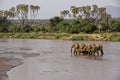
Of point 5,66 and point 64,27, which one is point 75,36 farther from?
point 5,66

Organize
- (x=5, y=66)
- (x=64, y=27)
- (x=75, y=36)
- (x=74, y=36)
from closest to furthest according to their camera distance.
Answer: (x=5, y=66), (x=75, y=36), (x=74, y=36), (x=64, y=27)

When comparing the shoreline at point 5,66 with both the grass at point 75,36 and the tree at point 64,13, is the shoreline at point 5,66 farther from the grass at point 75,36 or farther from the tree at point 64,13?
the tree at point 64,13

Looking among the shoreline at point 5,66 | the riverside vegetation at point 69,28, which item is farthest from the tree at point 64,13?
the shoreline at point 5,66

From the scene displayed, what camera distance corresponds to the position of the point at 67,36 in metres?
44.1

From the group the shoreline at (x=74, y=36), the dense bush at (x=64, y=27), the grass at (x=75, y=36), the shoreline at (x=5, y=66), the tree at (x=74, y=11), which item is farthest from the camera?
the tree at (x=74, y=11)

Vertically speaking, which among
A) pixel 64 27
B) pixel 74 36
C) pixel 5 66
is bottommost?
pixel 74 36

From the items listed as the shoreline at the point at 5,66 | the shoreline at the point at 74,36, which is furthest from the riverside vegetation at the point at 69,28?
the shoreline at the point at 5,66

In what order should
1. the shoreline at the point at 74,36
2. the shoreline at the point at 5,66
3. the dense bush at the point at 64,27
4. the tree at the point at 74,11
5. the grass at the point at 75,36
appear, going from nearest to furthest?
the shoreline at the point at 5,66 < the grass at the point at 75,36 < the shoreline at the point at 74,36 < the dense bush at the point at 64,27 < the tree at the point at 74,11

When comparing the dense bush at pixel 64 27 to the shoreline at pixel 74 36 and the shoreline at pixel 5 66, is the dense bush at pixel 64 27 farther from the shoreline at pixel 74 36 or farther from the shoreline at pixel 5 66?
the shoreline at pixel 5 66

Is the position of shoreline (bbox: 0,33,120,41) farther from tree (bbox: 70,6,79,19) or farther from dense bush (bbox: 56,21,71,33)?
tree (bbox: 70,6,79,19)

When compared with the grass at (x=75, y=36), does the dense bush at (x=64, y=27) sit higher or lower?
higher

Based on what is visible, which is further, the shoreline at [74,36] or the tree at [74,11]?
the tree at [74,11]

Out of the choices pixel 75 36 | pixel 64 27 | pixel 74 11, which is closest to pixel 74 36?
pixel 75 36

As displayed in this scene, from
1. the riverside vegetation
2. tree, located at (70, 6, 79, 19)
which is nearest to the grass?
the riverside vegetation
